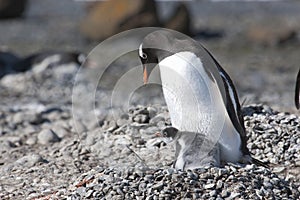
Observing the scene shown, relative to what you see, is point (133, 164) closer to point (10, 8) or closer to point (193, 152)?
point (193, 152)

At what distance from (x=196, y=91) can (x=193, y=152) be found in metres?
0.37

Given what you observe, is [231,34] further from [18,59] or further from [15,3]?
[18,59]

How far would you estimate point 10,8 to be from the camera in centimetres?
2420

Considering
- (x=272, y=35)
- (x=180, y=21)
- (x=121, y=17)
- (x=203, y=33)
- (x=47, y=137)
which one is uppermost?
(x=47, y=137)

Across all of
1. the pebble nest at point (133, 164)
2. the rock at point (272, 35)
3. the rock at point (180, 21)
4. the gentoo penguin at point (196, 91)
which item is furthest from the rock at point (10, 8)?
the gentoo penguin at point (196, 91)

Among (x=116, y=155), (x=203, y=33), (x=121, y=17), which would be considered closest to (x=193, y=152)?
(x=116, y=155)

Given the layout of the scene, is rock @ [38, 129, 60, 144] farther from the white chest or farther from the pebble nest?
the white chest

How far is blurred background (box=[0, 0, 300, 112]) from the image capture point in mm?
14742

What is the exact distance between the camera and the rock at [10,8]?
2406 centimetres

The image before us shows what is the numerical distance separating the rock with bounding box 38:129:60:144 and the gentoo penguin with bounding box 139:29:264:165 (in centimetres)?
222

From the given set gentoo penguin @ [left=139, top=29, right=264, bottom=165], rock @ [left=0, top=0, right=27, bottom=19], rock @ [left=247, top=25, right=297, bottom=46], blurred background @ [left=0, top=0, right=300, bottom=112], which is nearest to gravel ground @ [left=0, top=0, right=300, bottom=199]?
gentoo penguin @ [left=139, top=29, right=264, bottom=165]

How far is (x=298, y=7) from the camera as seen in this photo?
2856 centimetres

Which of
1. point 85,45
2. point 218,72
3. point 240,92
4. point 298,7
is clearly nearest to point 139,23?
point 85,45

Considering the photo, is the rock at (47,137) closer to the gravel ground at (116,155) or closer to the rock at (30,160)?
the gravel ground at (116,155)
